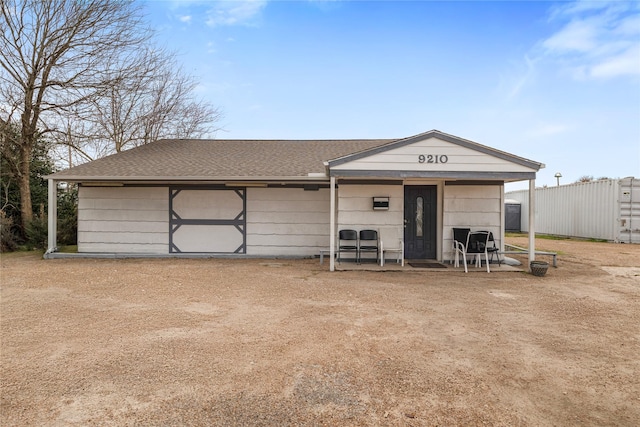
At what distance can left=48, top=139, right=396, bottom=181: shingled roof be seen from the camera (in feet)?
29.4

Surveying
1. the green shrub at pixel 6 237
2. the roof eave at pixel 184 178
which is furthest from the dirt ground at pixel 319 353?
the green shrub at pixel 6 237

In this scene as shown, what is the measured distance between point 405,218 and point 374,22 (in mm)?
7406

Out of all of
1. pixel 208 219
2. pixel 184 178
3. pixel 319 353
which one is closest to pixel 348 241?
pixel 208 219

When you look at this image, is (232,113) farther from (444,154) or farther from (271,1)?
(444,154)

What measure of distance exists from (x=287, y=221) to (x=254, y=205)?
1042mm

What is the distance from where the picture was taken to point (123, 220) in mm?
9898

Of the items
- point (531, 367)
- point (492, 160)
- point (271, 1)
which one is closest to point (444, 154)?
point (492, 160)

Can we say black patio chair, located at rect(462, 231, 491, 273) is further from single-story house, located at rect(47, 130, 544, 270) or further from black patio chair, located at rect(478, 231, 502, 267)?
single-story house, located at rect(47, 130, 544, 270)

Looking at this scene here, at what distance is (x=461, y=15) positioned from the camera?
34.6ft

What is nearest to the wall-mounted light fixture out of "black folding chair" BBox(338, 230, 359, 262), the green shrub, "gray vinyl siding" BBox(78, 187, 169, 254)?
"black folding chair" BBox(338, 230, 359, 262)

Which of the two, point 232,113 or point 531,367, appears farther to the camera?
point 232,113

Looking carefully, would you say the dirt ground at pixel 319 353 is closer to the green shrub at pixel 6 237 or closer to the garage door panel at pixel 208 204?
the garage door panel at pixel 208 204

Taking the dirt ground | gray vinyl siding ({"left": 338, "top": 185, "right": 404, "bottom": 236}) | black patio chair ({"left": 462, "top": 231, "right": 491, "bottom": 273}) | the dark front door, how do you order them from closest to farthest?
the dirt ground → black patio chair ({"left": 462, "top": 231, "right": 491, "bottom": 273}) → gray vinyl siding ({"left": 338, "top": 185, "right": 404, "bottom": 236}) → the dark front door

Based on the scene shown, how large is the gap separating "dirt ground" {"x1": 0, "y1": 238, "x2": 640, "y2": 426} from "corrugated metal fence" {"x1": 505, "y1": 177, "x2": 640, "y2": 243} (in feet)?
29.8
